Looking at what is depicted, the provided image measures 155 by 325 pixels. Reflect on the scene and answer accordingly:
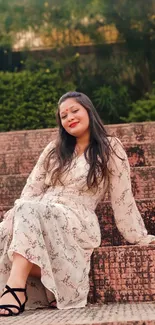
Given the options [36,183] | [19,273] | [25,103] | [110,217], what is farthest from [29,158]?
[25,103]

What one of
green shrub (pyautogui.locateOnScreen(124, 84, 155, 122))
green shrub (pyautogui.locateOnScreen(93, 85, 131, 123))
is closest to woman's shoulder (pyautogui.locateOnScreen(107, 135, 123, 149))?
green shrub (pyautogui.locateOnScreen(124, 84, 155, 122))

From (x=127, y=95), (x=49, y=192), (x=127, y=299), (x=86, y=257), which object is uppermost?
(x=127, y=95)

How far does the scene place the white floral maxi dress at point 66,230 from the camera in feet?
10.1

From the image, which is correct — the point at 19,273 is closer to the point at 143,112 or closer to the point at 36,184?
the point at 36,184

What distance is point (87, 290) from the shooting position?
10.5ft

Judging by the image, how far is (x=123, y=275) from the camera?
3.25 m

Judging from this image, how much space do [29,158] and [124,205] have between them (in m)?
2.20

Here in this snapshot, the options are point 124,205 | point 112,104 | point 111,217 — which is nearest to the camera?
point 124,205

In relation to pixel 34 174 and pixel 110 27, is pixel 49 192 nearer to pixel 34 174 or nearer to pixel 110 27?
pixel 34 174

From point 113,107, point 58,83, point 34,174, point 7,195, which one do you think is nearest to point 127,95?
point 113,107

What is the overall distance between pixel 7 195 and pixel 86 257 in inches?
63.3

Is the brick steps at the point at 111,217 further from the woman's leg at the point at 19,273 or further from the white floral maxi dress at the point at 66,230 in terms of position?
the woman's leg at the point at 19,273

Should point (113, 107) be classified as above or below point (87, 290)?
above

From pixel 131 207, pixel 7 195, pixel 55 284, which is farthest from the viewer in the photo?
pixel 7 195
